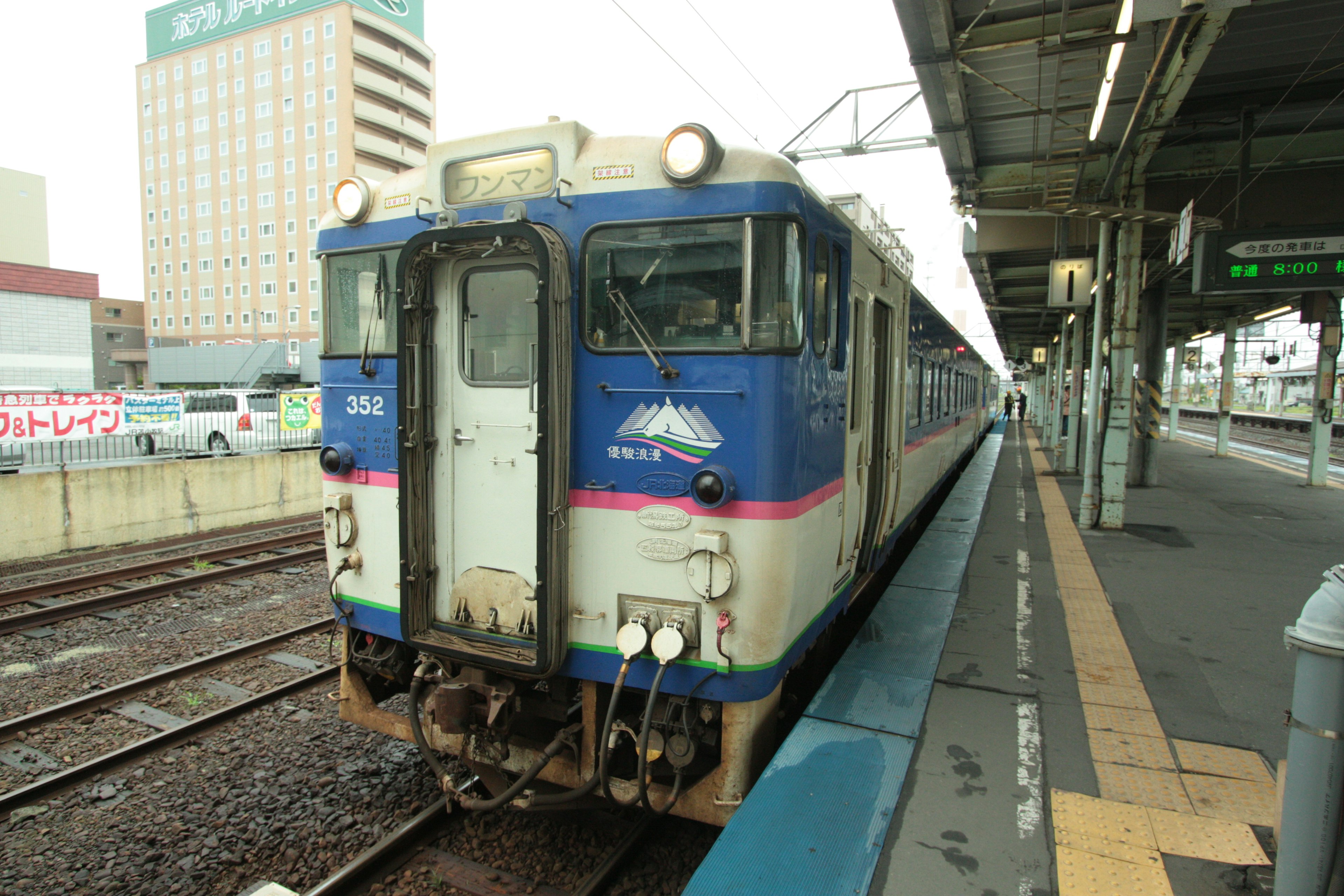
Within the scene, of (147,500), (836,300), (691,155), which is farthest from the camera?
(147,500)

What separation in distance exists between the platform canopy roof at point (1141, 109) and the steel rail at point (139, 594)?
7.62m

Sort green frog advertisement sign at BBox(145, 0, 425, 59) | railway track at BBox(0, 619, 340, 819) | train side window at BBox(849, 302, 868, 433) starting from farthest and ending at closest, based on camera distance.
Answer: green frog advertisement sign at BBox(145, 0, 425, 59) → train side window at BBox(849, 302, 868, 433) → railway track at BBox(0, 619, 340, 819)

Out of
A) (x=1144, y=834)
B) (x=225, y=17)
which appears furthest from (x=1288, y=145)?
(x=225, y=17)

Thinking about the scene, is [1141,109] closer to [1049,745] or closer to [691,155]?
[691,155]

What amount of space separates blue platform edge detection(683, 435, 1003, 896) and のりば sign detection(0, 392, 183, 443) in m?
11.8

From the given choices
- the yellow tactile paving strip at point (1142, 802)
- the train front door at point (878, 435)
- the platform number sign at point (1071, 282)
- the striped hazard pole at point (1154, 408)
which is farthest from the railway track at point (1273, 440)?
the yellow tactile paving strip at point (1142, 802)

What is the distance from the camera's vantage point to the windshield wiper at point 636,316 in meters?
3.40

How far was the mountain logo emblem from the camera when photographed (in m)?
3.37

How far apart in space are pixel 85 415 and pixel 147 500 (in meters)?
1.88

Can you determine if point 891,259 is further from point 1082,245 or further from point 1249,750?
point 1082,245

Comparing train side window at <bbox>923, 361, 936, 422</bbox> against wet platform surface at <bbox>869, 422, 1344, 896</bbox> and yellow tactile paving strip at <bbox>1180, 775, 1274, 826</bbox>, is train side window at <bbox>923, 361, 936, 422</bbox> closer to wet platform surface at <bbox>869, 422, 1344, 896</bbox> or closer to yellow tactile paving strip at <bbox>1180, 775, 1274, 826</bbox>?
wet platform surface at <bbox>869, 422, 1344, 896</bbox>

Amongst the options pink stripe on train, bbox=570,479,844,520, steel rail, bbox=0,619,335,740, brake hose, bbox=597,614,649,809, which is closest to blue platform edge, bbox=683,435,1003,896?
brake hose, bbox=597,614,649,809

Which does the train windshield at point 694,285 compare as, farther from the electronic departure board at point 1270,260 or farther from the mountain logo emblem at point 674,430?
the electronic departure board at point 1270,260

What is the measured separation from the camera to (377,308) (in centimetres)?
407
